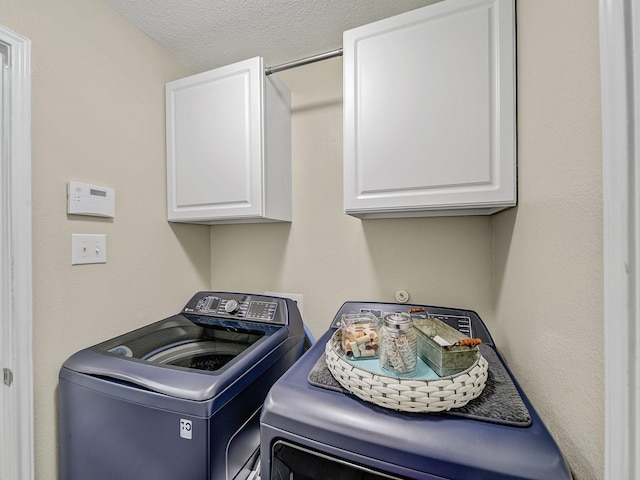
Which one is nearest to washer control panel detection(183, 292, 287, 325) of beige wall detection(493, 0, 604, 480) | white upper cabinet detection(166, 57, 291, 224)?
white upper cabinet detection(166, 57, 291, 224)

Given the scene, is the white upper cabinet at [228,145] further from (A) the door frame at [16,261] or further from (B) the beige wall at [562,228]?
(B) the beige wall at [562,228]

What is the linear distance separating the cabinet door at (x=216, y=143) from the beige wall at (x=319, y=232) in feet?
0.37

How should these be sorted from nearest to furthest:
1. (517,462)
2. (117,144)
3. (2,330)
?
(517,462) → (2,330) → (117,144)

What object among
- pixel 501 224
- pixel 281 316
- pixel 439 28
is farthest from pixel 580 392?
pixel 439 28

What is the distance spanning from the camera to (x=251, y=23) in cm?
135

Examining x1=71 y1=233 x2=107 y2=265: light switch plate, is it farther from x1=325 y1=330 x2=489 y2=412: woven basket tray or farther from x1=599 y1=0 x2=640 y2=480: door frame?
x1=599 y1=0 x2=640 y2=480: door frame

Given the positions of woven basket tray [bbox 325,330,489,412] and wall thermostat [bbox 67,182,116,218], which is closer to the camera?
woven basket tray [bbox 325,330,489,412]

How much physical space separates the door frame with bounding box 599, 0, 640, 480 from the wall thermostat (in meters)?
1.64

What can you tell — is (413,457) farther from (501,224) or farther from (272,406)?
(501,224)

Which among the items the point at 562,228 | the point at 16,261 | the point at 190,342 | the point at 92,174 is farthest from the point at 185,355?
the point at 562,228

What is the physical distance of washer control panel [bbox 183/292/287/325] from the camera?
4.61ft

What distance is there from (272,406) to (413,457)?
1.16 ft

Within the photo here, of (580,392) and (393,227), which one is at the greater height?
(393,227)

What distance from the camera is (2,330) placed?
3.14 ft
